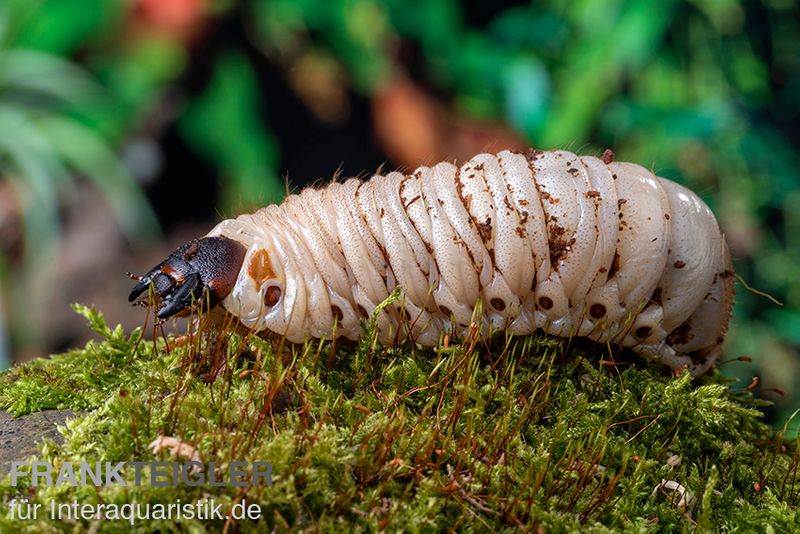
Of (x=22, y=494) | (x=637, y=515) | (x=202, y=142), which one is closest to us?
(x=22, y=494)

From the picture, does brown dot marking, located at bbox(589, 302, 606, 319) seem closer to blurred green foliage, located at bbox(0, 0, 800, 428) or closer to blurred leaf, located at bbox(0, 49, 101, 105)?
blurred green foliage, located at bbox(0, 0, 800, 428)

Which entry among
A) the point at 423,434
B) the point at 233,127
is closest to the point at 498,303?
the point at 423,434

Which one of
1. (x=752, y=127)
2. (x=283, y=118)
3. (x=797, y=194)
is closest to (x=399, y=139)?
(x=283, y=118)

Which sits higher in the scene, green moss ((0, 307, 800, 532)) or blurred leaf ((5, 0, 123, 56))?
blurred leaf ((5, 0, 123, 56))

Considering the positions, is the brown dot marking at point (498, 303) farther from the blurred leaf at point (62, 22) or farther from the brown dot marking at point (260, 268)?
the blurred leaf at point (62, 22)

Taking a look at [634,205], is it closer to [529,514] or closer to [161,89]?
[529,514]

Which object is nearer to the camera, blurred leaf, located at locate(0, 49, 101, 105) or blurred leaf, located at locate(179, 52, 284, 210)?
blurred leaf, located at locate(0, 49, 101, 105)

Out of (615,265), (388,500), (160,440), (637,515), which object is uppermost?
(615,265)

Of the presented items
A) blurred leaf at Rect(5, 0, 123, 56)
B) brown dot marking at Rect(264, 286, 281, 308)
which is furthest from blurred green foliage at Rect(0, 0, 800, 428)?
brown dot marking at Rect(264, 286, 281, 308)
